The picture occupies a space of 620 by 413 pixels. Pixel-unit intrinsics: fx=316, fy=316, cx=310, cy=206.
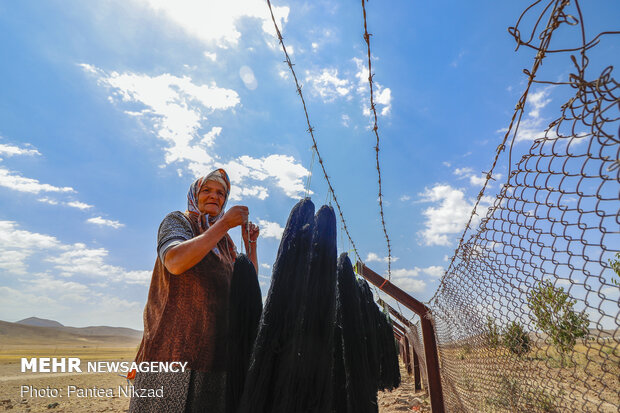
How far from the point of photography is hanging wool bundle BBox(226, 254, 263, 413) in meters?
1.50

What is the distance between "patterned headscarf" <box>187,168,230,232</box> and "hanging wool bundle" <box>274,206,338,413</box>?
0.91 m

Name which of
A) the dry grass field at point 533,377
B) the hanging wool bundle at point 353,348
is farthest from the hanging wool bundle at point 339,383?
the dry grass field at point 533,377

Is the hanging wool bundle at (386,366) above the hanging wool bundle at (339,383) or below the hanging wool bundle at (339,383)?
below

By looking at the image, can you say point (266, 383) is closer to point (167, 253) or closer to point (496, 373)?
point (167, 253)

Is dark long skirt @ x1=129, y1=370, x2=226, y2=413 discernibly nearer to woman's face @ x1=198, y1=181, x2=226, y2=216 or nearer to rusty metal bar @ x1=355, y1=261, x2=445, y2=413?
woman's face @ x1=198, y1=181, x2=226, y2=216

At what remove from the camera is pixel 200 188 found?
7.22 ft

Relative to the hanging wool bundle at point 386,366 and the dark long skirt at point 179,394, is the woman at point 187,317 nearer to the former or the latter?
the dark long skirt at point 179,394

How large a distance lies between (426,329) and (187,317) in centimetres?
338

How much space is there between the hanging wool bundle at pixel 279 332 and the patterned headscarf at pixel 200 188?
808 mm

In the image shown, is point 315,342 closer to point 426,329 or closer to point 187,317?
point 187,317

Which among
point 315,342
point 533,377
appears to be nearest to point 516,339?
point 533,377

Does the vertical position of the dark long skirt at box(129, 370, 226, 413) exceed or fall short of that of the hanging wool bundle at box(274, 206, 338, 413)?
it falls short

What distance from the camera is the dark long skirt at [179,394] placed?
153cm

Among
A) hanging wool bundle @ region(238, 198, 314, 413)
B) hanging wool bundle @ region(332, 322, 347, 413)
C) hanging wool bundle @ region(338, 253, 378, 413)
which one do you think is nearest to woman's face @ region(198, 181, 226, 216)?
hanging wool bundle @ region(238, 198, 314, 413)
